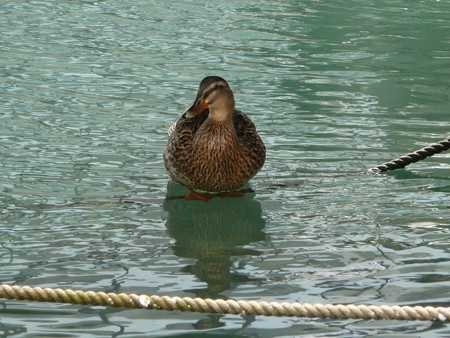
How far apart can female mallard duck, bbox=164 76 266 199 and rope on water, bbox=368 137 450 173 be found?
855mm

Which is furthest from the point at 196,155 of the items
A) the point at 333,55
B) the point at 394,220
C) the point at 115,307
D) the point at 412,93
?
the point at 333,55

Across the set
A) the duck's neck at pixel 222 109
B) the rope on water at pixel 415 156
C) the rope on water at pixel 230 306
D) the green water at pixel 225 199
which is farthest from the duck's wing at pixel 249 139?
the rope on water at pixel 230 306

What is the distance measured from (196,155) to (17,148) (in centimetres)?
136

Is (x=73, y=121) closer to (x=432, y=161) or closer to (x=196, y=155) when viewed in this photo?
(x=196, y=155)

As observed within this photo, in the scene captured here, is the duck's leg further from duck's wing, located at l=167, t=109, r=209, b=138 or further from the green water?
duck's wing, located at l=167, t=109, r=209, b=138

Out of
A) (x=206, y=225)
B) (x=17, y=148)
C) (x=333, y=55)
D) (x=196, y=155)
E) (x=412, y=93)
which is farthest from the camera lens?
(x=333, y=55)

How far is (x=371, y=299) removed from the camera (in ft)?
18.5

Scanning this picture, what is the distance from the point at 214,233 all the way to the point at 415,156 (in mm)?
1826

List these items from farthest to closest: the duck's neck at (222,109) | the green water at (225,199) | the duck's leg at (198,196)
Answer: the duck's neck at (222,109), the duck's leg at (198,196), the green water at (225,199)

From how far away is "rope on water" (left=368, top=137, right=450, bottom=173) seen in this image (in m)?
7.82

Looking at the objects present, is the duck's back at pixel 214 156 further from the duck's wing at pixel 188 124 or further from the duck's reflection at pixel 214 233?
the duck's reflection at pixel 214 233

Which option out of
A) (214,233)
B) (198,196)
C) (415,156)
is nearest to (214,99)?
(198,196)

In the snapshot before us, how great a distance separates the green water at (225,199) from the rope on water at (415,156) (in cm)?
11

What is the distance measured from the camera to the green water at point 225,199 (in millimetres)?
5734
